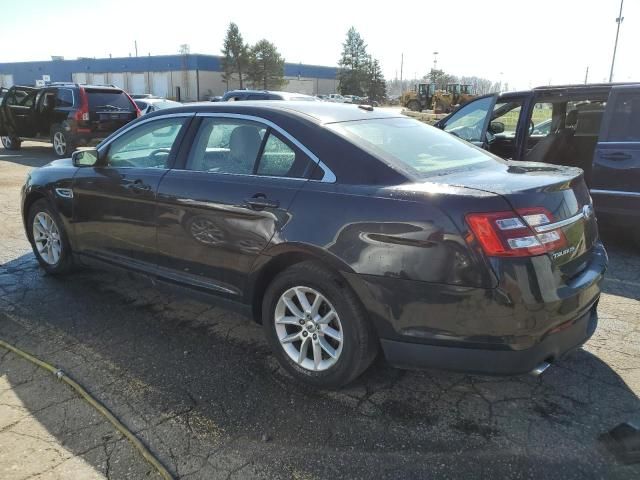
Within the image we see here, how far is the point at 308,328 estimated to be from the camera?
3.06 meters

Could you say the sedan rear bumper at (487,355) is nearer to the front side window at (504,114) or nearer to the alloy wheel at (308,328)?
the alloy wheel at (308,328)

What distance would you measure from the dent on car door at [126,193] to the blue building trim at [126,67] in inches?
2845

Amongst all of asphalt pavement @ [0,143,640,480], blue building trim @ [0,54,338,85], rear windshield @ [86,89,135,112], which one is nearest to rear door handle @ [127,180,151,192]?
asphalt pavement @ [0,143,640,480]

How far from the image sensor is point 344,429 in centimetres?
273

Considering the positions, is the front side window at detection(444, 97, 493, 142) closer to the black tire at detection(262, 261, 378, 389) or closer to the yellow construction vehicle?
the black tire at detection(262, 261, 378, 389)

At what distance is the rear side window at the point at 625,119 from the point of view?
5.38m

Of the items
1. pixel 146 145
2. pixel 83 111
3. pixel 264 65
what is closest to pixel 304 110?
pixel 146 145

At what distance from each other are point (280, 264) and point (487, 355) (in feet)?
4.13

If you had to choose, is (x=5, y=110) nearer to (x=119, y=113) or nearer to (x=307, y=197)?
(x=119, y=113)

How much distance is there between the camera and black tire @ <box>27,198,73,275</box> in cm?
469

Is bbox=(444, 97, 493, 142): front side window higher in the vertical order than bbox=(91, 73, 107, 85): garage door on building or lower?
lower

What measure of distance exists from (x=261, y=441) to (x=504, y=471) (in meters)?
1.14

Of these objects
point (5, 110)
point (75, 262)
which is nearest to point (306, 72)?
point (5, 110)

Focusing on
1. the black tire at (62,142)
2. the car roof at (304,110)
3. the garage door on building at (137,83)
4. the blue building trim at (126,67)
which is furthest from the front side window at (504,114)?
the garage door on building at (137,83)
